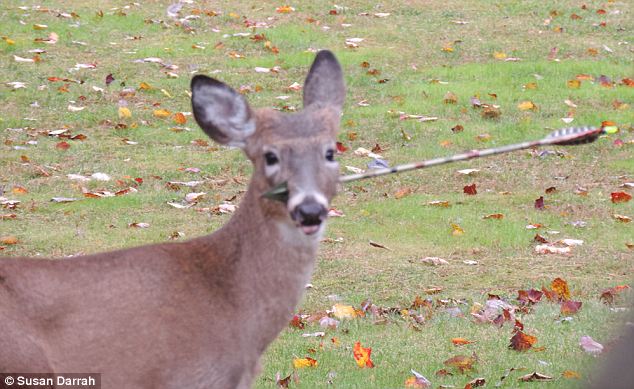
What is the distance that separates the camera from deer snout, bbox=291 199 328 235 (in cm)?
463

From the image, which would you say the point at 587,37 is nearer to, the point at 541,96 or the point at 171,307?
the point at 541,96

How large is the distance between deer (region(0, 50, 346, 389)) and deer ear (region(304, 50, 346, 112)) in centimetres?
26

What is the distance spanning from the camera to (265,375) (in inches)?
285

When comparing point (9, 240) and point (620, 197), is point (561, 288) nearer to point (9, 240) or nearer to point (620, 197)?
point (620, 197)

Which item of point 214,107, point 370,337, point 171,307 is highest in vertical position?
point 214,107

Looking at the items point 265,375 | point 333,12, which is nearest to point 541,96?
point 333,12

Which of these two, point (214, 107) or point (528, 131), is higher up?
point (214, 107)

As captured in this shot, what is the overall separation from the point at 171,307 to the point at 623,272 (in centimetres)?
594

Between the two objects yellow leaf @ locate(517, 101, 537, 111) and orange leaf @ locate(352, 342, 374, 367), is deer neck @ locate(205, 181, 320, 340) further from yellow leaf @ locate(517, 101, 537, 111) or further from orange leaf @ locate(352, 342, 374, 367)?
yellow leaf @ locate(517, 101, 537, 111)

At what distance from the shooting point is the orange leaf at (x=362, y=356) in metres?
7.42

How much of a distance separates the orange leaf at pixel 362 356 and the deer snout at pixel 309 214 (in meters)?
2.85

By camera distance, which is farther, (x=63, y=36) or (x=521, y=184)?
(x=63, y=36)

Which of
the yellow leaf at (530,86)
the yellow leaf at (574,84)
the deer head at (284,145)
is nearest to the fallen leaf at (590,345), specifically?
the deer head at (284,145)

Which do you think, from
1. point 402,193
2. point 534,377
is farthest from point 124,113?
point 534,377
